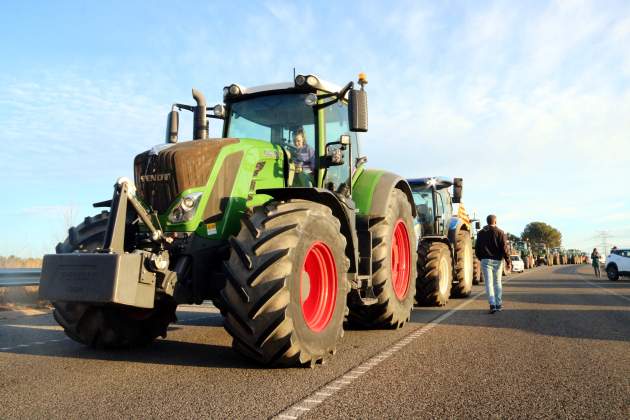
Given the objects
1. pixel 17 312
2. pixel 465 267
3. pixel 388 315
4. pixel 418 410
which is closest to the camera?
pixel 418 410

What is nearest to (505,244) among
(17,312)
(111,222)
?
(111,222)

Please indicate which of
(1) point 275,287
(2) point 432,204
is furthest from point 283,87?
(2) point 432,204

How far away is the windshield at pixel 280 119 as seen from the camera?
618 centimetres

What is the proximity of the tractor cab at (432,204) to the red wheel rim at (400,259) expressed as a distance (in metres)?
4.40

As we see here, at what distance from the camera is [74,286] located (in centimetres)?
411

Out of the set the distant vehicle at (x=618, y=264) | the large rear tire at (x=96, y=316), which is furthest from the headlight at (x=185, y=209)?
the distant vehicle at (x=618, y=264)

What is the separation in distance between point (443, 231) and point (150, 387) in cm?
986

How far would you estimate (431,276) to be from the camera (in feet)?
31.3

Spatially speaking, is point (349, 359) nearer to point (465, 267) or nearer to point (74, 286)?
point (74, 286)

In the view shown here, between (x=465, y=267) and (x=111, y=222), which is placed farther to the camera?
(x=465, y=267)

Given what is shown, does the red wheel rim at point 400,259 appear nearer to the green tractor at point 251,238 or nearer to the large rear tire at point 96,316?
the green tractor at point 251,238

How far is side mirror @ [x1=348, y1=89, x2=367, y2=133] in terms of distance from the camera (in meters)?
5.64

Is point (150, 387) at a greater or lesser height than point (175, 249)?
lesser

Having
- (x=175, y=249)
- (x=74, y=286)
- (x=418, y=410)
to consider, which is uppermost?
(x=175, y=249)
